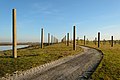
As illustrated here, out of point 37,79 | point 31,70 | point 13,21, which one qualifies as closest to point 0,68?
point 31,70

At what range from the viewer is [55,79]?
12234 mm

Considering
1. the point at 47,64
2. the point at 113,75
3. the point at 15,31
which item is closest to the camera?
the point at 113,75

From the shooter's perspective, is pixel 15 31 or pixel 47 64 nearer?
pixel 47 64

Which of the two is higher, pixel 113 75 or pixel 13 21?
pixel 13 21

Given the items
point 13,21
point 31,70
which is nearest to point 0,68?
point 31,70

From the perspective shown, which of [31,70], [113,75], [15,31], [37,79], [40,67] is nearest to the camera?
[37,79]

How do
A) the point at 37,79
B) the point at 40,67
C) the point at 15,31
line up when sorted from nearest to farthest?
1. the point at 37,79
2. the point at 40,67
3. the point at 15,31

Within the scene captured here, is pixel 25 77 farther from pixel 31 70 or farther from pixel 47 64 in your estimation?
pixel 47 64

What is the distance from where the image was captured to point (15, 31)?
2177 cm

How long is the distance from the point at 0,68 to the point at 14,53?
672 centimetres

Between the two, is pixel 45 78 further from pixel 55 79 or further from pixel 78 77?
pixel 78 77

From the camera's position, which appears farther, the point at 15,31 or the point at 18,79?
the point at 15,31

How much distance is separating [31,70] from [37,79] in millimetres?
2986

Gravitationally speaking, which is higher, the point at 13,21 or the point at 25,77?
the point at 13,21
